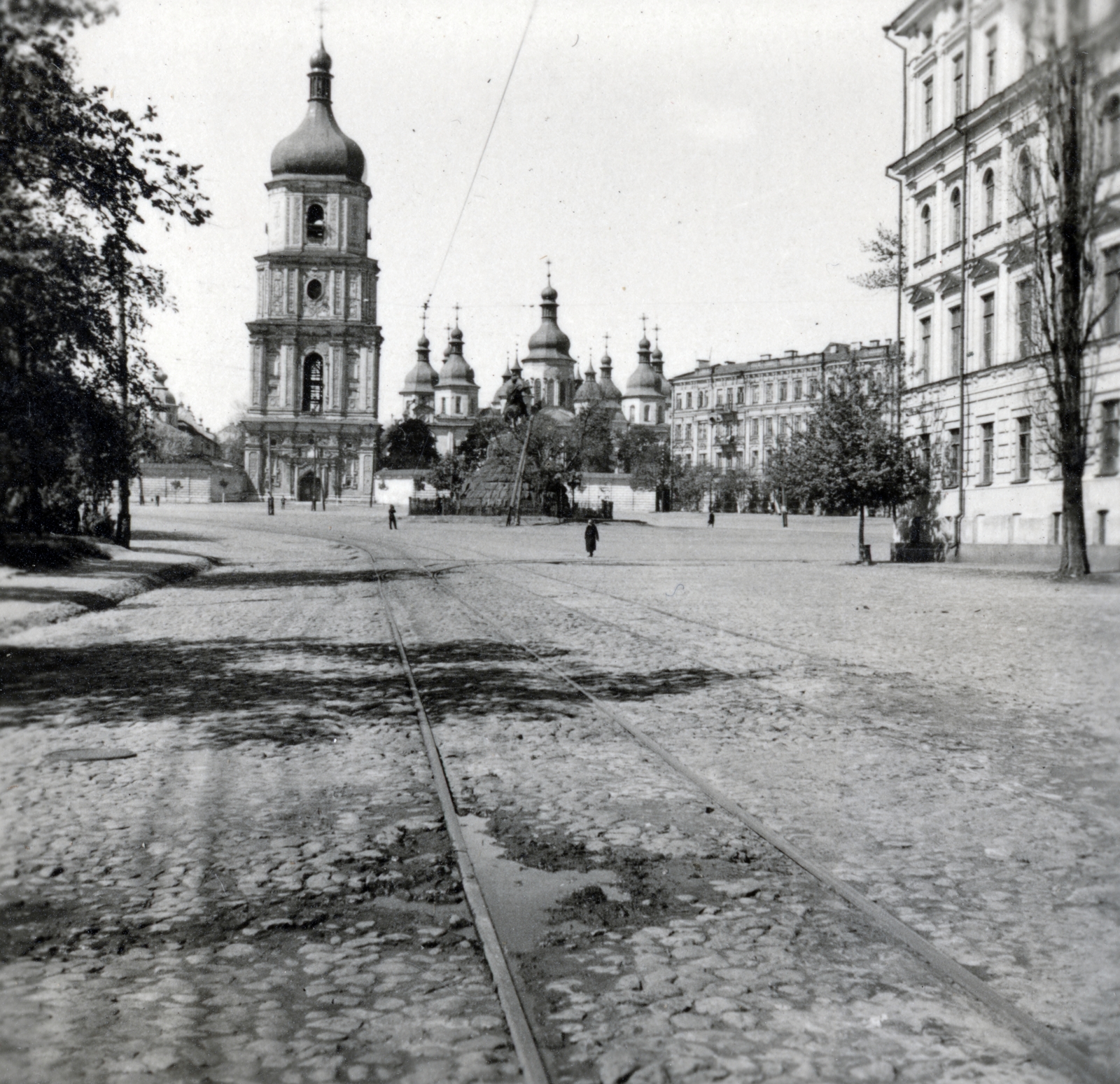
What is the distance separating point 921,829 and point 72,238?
36.1 ft

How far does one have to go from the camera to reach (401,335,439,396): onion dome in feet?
547

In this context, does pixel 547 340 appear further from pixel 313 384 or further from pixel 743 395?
pixel 313 384

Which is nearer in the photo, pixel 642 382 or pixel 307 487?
pixel 307 487

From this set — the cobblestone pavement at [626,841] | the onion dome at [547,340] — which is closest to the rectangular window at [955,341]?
the cobblestone pavement at [626,841]

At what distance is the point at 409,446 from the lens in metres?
134

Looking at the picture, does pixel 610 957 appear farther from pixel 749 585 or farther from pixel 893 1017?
pixel 749 585

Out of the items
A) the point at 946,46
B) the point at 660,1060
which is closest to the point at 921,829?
the point at 660,1060

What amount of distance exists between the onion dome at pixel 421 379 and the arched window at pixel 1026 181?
165m

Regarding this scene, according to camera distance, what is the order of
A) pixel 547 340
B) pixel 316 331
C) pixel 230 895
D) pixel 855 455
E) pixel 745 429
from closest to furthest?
pixel 230 895, pixel 855 455, pixel 316 331, pixel 745 429, pixel 547 340

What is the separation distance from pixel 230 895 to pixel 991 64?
3709 mm

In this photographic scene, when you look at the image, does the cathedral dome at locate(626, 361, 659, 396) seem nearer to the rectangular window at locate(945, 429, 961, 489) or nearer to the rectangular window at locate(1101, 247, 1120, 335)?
the rectangular window at locate(945, 429, 961, 489)

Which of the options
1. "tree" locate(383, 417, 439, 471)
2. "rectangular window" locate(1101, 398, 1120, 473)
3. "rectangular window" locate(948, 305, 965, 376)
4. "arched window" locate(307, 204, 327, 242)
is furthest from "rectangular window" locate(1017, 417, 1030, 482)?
"tree" locate(383, 417, 439, 471)

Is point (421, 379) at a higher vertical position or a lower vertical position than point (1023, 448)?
higher

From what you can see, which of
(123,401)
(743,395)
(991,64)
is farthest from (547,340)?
(991,64)
